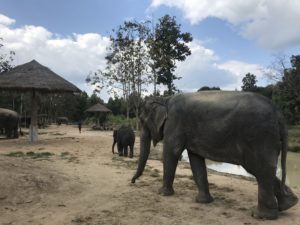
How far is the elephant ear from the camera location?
28.1 feet

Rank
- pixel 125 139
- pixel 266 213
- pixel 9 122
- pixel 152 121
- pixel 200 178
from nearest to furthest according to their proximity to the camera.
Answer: pixel 266 213 < pixel 200 178 < pixel 152 121 < pixel 125 139 < pixel 9 122

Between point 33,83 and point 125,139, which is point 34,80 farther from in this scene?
point 125,139

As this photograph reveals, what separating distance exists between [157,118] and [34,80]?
576 inches

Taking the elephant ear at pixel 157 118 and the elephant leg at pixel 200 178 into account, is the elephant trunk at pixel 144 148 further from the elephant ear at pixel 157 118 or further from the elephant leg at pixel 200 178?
the elephant leg at pixel 200 178

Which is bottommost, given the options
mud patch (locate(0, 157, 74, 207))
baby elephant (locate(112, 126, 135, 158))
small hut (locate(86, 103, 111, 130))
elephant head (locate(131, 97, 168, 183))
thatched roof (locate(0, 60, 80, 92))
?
mud patch (locate(0, 157, 74, 207))

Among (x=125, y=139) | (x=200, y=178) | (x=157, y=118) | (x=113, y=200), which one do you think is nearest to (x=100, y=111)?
(x=125, y=139)

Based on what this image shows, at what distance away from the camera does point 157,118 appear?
8711mm

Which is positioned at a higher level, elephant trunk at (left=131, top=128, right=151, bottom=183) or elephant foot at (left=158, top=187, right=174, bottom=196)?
elephant trunk at (left=131, top=128, right=151, bottom=183)

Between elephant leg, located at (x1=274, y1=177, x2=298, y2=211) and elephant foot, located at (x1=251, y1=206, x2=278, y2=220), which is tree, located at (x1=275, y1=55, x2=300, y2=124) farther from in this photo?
elephant foot, located at (x1=251, y1=206, x2=278, y2=220)

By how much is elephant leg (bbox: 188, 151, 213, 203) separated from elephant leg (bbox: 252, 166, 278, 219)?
1.30 m

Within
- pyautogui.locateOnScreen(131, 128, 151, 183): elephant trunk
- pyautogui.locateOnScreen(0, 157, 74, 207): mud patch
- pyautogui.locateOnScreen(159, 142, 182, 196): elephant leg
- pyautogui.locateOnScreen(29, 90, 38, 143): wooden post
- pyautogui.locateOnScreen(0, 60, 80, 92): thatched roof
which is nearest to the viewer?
pyautogui.locateOnScreen(0, 157, 74, 207): mud patch

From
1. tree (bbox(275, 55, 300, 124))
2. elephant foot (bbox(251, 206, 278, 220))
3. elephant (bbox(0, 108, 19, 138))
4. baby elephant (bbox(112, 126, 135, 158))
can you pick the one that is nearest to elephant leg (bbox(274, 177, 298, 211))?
elephant foot (bbox(251, 206, 278, 220))

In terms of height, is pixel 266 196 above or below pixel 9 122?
below

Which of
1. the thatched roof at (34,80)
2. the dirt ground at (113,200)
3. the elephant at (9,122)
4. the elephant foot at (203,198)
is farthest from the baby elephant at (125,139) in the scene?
the elephant at (9,122)
